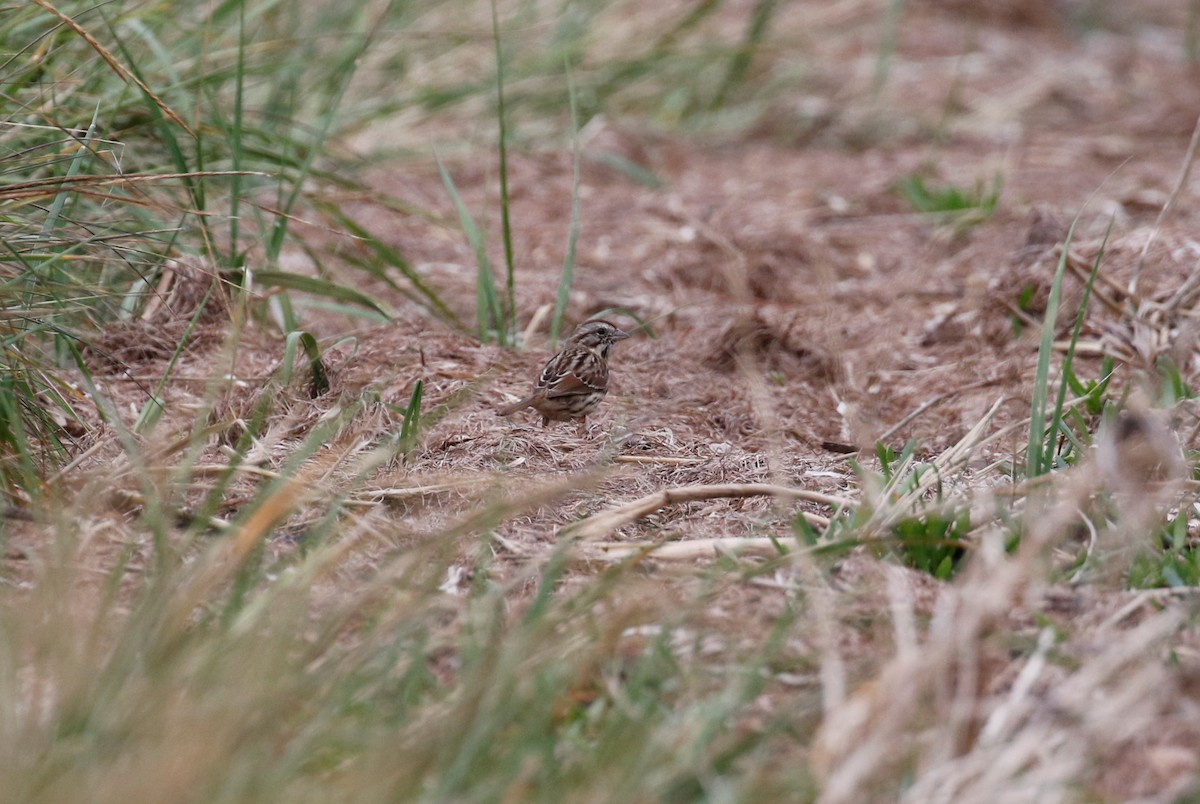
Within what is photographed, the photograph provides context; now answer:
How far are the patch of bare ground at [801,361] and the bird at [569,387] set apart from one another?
0.07m

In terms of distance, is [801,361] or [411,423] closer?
[411,423]

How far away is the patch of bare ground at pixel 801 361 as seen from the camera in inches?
97.5

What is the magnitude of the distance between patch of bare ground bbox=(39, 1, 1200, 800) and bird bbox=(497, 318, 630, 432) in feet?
0.23

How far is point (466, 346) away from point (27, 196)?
146cm

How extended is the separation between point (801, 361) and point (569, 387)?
1.26 m

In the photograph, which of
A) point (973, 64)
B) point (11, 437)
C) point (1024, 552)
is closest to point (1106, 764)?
point (1024, 552)

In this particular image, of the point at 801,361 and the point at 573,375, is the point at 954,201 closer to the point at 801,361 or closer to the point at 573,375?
the point at 801,361

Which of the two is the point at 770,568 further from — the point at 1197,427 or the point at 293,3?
the point at 293,3

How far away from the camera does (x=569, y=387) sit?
399 centimetres

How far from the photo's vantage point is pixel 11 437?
3.20 metres

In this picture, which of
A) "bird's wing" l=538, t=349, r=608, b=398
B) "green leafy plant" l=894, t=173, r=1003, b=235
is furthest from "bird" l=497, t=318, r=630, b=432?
"green leafy plant" l=894, t=173, r=1003, b=235

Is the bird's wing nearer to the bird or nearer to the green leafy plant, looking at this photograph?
the bird

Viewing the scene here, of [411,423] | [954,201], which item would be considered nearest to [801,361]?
[411,423]

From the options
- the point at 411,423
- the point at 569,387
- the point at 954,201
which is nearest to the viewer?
the point at 411,423
